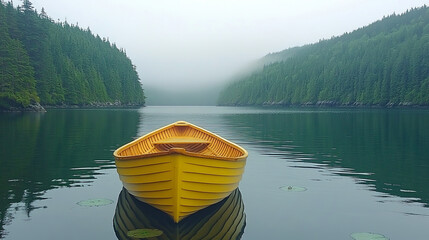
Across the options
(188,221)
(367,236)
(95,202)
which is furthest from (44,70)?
(367,236)

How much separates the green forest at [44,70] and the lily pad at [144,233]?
2629 inches

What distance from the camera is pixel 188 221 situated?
446 inches

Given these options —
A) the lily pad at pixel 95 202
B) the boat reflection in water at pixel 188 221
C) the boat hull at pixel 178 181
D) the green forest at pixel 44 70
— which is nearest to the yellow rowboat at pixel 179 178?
the boat hull at pixel 178 181

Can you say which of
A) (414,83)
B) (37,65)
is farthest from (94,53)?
(414,83)

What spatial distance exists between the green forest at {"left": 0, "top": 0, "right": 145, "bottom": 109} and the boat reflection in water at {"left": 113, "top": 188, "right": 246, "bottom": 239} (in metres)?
65.0

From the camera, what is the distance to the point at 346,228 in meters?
11.0

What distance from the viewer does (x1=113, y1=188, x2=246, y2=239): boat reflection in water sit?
10477 mm

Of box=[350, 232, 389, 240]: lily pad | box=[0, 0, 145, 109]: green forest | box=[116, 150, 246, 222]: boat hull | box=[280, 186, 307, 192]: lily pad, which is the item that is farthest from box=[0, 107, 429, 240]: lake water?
box=[0, 0, 145, 109]: green forest

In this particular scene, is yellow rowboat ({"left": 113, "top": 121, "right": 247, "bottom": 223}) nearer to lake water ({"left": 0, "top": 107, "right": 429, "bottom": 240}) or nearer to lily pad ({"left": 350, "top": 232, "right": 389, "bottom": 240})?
lake water ({"left": 0, "top": 107, "right": 429, "bottom": 240})

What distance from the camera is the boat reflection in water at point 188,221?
34.4ft

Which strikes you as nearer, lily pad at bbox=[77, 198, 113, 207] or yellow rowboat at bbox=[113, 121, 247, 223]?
yellow rowboat at bbox=[113, 121, 247, 223]

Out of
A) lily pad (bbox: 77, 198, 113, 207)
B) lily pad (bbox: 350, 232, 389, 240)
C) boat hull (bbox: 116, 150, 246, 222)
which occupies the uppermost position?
boat hull (bbox: 116, 150, 246, 222)

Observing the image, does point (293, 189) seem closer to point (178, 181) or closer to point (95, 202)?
point (178, 181)

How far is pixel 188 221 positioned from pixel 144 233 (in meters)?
1.57
